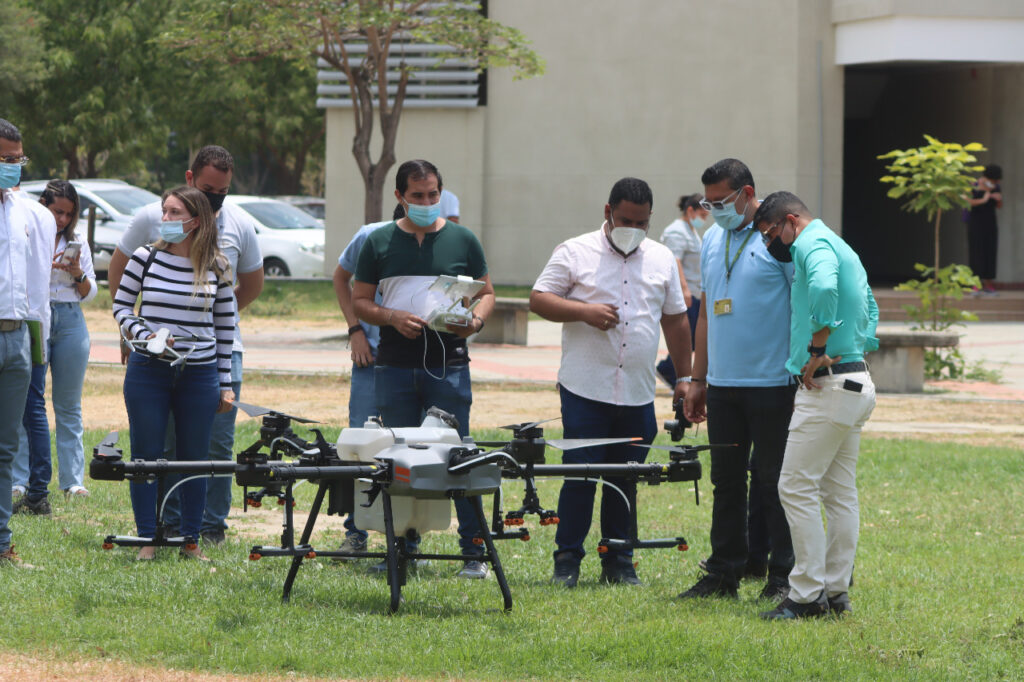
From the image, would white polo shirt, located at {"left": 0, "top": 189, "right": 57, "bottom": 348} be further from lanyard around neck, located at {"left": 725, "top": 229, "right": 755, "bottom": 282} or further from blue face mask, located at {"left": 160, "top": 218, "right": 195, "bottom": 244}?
lanyard around neck, located at {"left": 725, "top": 229, "right": 755, "bottom": 282}

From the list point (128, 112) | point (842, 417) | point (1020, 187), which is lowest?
point (842, 417)

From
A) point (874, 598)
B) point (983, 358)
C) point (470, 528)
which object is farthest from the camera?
point (983, 358)

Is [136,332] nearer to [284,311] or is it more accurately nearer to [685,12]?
[284,311]

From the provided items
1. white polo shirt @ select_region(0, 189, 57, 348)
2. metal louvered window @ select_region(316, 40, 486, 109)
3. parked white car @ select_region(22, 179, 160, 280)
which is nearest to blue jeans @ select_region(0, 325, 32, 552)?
white polo shirt @ select_region(0, 189, 57, 348)

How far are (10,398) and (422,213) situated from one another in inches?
83.6

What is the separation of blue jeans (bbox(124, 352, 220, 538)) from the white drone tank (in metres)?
1.08

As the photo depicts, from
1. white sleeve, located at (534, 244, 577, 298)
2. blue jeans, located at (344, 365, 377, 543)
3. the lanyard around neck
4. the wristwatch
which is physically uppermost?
the lanyard around neck

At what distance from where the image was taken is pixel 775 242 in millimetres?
6379

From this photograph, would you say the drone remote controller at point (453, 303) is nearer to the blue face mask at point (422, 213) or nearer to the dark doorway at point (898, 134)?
the blue face mask at point (422, 213)

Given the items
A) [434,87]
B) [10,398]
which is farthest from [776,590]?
[434,87]

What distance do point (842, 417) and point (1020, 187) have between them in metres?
22.4

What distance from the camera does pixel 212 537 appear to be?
752 centimetres

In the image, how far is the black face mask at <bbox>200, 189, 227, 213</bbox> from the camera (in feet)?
23.8

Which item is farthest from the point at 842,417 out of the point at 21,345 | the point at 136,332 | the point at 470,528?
the point at 21,345
